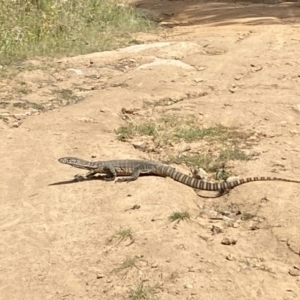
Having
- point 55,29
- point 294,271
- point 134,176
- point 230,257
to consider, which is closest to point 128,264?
point 230,257

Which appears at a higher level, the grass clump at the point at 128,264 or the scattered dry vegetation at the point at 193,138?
the grass clump at the point at 128,264

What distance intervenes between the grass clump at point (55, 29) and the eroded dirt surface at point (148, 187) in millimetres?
477

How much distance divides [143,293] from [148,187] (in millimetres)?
1705

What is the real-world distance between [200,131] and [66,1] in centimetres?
561

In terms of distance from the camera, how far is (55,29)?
11.2 metres

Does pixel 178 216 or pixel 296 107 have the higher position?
pixel 178 216

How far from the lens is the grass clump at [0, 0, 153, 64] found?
10.6 meters

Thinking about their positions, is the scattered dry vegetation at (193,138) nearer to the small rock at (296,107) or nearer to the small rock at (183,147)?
the small rock at (183,147)

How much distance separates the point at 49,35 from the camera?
11.1 m

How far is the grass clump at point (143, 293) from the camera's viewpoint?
14.4 ft

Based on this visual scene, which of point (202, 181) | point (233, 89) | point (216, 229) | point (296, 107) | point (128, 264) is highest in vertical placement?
point (128, 264)

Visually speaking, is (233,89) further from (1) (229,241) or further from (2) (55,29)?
(1) (229,241)

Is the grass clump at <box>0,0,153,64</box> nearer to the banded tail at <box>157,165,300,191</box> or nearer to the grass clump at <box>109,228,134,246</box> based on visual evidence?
the banded tail at <box>157,165,300,191</box>

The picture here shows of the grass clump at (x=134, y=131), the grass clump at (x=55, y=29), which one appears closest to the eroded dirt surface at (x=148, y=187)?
the grass clump at (x=134, y=131)
